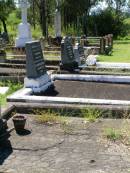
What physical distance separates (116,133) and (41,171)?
1.88 metres

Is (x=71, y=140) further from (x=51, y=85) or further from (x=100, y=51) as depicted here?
(x=100, y=51)

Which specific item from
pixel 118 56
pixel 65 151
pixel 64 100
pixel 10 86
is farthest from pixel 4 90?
pixel 118 56

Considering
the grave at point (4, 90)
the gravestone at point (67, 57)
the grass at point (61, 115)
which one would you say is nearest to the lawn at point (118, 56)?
the gravestone at point (67, 57)

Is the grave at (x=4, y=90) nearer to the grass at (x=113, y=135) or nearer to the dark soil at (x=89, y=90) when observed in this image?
the dark soil at (x=89, y=90)

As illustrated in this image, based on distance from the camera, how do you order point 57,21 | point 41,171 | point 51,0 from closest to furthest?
point 41,171
point 57,21
point 51,0

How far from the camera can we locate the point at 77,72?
45.6 ft

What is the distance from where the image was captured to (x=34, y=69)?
35.1 ft

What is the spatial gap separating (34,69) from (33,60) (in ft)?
0.78

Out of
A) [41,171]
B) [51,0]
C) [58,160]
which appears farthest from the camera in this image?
[51,0]

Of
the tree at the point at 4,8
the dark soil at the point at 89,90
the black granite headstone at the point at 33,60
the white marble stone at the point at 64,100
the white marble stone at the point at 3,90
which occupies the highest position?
the tree at the point at 4,8

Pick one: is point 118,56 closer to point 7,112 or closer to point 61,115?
point 61,115

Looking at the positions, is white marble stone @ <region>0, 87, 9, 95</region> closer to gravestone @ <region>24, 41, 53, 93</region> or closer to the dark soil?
gravestone @ <region>24, 41, 53, 93</region>

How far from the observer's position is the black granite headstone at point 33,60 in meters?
10.5

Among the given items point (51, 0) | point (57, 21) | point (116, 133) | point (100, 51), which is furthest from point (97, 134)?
point (51, 0)
